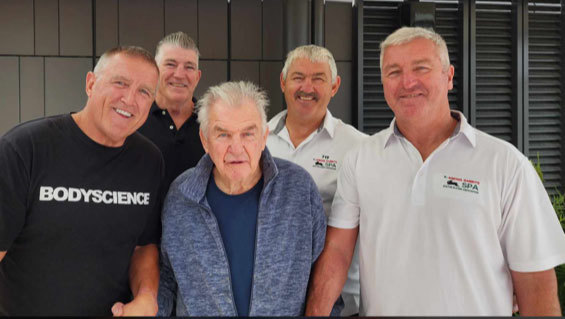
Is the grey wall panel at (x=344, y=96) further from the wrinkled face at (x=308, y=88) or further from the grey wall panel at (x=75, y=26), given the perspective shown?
the grey wall panel at (x=75, y=26)

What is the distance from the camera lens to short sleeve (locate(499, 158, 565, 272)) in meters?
1.82

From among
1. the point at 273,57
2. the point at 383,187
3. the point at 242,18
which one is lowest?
the point at 383,187

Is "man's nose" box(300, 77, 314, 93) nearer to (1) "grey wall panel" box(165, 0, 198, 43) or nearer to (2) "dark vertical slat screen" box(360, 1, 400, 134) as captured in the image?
(2) "dark vertical slat screen" box(360, 1, 400, 134)

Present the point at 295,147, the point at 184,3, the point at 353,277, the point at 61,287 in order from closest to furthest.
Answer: the point at 61,287, the point at 353,277, the point at 295,147, the point at 184,3

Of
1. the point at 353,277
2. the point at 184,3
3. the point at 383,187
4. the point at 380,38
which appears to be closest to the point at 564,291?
the point at 353,277

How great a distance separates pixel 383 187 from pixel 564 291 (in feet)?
5.26

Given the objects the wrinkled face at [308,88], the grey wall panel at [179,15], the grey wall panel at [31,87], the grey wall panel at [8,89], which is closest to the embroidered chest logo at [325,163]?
the wrinkled face at [308,88]

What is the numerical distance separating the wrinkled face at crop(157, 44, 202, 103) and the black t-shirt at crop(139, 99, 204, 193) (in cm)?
12

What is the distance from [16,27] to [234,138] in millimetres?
3860

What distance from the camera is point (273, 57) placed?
16.8 feet

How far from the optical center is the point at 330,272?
2039 millimetres

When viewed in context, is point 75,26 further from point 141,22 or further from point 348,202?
point 348,202

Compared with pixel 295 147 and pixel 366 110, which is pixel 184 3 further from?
pixel 295 147

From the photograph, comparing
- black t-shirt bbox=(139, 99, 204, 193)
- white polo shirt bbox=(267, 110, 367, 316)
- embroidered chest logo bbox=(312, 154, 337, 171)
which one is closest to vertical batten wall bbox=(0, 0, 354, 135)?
black t-shirt bbox=(139, 99, 204, 193)
